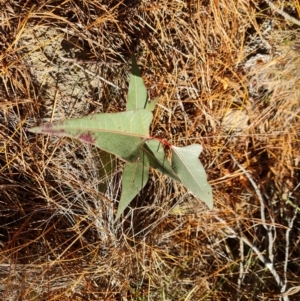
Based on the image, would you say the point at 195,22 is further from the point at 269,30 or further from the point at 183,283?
the point at 183,283

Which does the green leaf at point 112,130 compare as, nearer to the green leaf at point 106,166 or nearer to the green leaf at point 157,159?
the green leaf at point 157,159

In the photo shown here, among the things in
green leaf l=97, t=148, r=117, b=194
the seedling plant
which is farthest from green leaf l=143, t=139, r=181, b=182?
green leaf l=97, t=148, r=117, b=194

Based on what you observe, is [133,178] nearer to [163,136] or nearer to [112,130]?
[112,130]

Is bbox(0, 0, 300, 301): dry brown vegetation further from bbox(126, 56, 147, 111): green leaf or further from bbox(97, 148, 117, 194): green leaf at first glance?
bbox(126, 56, 147, 111): green leaf

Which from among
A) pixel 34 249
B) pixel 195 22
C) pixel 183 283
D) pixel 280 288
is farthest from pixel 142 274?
pixel 195 22

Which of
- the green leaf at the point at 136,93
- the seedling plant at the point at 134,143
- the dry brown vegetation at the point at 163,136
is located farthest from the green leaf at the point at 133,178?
the dry brown vegetation at the point at 163,136

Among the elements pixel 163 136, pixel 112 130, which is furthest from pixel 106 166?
pixel 112 130

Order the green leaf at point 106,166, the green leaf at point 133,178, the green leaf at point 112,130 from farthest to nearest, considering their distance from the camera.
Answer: the green leaf at point 106,166, the green leaf at point 133,178, the green leaf at point 112,130

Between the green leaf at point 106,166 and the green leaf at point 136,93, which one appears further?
the green leaf at point 106,166
